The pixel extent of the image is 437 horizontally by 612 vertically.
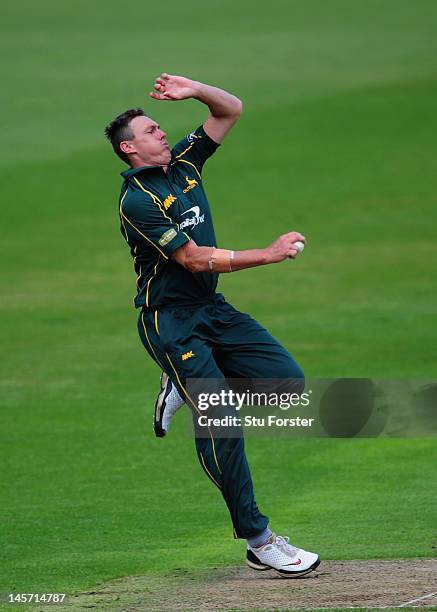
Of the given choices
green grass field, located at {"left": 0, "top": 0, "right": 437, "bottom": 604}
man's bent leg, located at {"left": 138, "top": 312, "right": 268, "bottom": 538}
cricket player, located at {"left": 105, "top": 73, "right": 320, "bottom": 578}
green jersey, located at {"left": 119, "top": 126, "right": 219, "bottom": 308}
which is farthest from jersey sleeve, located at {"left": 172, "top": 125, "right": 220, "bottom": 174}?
green grass field, located at {"left": 0, "top": 0, "right": 437, "bottom": 604}

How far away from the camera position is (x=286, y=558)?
319 inches

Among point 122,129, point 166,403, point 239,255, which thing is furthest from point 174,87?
point 166,403

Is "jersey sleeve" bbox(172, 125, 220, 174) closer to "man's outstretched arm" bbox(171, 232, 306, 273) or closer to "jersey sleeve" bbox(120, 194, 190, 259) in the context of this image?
"jersey sleeve" bbox(120, 194, 190, 259)

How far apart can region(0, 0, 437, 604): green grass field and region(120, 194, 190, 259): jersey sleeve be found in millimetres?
2122

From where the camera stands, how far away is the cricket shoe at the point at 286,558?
319 inches

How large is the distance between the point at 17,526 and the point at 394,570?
9.80ft

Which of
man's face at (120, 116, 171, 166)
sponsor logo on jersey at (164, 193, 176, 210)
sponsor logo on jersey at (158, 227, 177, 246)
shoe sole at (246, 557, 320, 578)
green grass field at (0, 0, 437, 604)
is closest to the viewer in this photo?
sponsor logo on jersey at (158, 227, 177, 246)

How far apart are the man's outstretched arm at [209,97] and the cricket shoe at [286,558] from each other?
2635 millimetres

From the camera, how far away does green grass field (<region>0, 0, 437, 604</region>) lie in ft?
32.2

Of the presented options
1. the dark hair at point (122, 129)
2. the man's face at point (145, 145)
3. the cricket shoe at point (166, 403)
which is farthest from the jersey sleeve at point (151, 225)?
the cricket shoe at point (166, 403)

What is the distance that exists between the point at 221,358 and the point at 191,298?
0.43 metres

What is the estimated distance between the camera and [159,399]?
9.03 metres

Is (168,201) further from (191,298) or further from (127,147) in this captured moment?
(191,298)

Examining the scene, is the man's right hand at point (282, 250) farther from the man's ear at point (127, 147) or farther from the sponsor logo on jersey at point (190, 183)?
the man's ear at point (127, 147)
